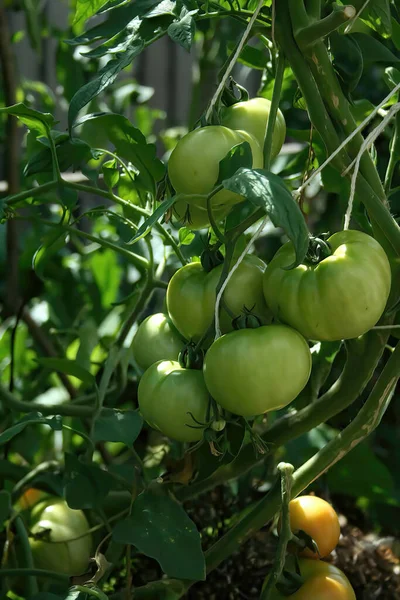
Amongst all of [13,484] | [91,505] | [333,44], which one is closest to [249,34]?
[333,44]

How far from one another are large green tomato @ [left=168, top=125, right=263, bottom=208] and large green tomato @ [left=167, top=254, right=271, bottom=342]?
Result: 49 millimetres

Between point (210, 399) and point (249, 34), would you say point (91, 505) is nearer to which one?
point (210, 399)

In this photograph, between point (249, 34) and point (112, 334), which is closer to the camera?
point (249, 34)

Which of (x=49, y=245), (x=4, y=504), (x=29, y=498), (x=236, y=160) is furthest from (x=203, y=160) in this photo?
(x=29, y=498)

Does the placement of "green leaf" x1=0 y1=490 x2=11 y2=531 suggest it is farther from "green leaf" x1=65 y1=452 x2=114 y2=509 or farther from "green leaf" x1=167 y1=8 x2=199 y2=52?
"green leaf" x1=167 y1=8 x2=199 y2=52

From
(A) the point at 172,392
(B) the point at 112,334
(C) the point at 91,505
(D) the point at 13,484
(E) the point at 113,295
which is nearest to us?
(A) the point at 172,392

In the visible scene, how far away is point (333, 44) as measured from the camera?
0.50m

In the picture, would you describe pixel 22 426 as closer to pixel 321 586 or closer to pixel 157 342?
pixel 157 342

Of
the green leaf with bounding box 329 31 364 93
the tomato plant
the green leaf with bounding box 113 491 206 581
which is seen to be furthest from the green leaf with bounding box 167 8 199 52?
the green leaf with bounding box 113 491 206 581

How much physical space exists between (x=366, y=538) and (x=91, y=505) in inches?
14.8

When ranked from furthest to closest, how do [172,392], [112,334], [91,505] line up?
[112,334] → [91,505] → [172,392]

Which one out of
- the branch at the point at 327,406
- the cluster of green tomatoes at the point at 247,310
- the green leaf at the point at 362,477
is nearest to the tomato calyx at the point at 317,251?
the cluster of green tomatoes at the point at 247,310

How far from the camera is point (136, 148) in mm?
584

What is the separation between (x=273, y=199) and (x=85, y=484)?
1.02ft
